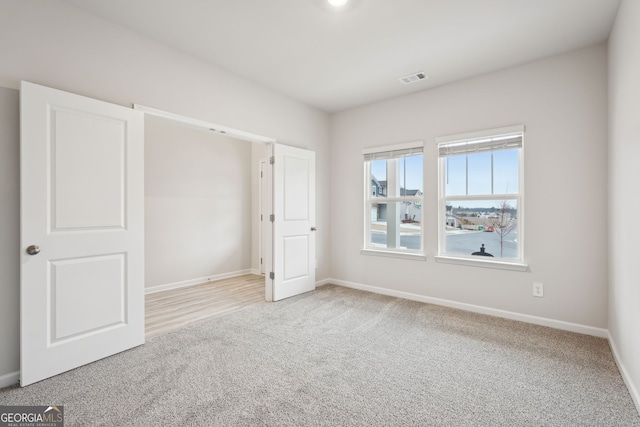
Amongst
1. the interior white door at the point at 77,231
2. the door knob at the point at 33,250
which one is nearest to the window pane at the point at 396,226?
the interior white door at the point at 77,231

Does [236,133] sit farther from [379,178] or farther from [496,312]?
[496,312]

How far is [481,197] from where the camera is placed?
3.51 meters

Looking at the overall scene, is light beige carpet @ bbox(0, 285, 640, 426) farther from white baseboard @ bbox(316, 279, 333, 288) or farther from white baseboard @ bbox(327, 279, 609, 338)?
white baseboard @ bbox(316, 279, 333, 288)

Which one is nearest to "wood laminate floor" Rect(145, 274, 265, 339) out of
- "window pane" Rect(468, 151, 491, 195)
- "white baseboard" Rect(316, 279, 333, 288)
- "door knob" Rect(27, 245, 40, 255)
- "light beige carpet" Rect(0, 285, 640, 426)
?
"light beige carpet" Rect(0, 285, 640, 426)

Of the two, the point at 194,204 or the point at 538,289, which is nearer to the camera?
the point at 538,289

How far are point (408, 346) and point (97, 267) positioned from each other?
268 centimetres

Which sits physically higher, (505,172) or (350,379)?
(505,172)

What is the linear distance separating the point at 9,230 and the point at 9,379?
1027mm

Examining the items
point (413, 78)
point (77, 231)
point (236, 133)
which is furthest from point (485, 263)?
point (77, 231)

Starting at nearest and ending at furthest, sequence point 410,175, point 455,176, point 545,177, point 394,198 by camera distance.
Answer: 1. point 545,177
2. point 455,176
3. point 410,175
4. point 394,198

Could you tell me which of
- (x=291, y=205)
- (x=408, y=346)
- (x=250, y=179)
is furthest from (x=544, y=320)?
(x=250, y=179)

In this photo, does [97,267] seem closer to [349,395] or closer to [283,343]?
[283,343]

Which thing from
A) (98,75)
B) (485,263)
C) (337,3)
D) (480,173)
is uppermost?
(337,3)

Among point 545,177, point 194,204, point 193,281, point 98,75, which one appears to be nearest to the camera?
point 98,75
